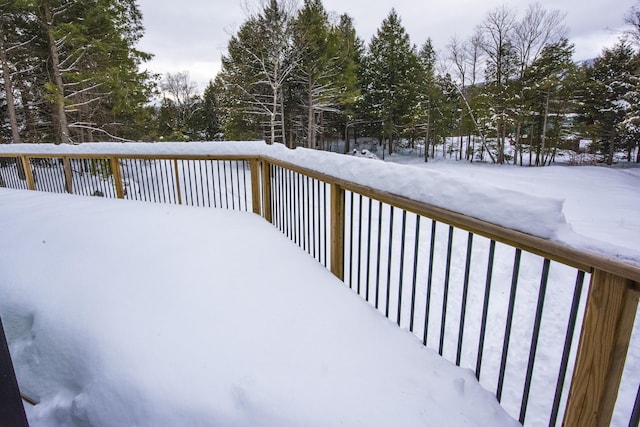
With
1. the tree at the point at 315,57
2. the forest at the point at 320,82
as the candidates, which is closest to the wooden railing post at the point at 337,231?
the forest at the point at 320,82

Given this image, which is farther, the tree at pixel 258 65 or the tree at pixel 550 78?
the tree at pixel 550 78

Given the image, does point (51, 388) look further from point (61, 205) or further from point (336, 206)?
point (61, 205)

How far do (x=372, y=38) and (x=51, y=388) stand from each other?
81.5ft

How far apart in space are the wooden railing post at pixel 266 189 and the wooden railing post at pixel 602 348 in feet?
11.6

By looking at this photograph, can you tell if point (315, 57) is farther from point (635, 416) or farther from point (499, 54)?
point (635, 416)

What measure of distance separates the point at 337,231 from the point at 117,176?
179 inches

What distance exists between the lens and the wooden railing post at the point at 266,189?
4188mm

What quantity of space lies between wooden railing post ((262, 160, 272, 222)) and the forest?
717cm

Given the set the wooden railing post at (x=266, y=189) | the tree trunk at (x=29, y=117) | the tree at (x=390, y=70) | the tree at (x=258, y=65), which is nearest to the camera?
the wooden railing post at (x=266, y=189)

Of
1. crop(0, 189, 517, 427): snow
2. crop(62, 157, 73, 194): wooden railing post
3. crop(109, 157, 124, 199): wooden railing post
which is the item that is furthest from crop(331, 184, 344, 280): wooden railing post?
crop(62, 157, 73, 194): wooden railing post

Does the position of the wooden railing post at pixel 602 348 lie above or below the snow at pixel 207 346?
above

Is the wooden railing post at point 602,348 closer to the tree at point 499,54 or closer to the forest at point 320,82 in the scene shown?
the forest at point 320,82

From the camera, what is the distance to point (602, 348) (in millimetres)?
1089

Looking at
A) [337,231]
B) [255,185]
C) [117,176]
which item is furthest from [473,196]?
[117,176]
